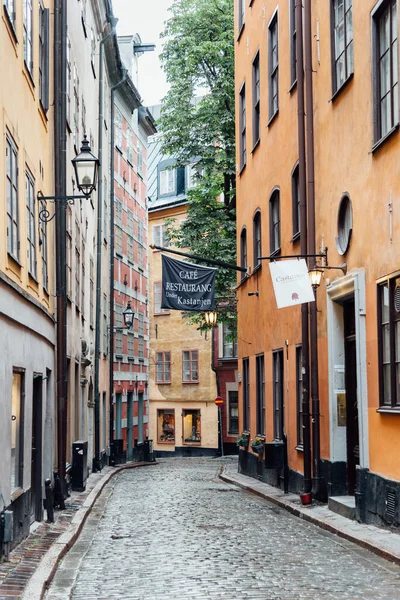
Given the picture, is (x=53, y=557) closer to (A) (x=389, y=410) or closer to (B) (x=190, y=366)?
(A) (x=389, y=410)

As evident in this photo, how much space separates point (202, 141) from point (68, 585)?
81.7 ft

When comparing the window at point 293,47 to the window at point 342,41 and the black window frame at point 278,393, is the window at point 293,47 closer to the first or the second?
the window at point 342,41

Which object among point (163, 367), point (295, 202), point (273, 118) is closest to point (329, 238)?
point (295, 202)

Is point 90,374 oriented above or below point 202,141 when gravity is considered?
below

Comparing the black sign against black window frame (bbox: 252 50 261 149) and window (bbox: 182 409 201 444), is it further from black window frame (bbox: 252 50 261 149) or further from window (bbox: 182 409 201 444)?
window (bbox: 182 409 201 444)

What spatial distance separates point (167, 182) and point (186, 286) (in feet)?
106

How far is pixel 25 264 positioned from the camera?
508 inches

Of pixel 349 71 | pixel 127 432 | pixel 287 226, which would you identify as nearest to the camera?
pixel 349 71

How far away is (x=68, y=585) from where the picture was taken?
360 inches

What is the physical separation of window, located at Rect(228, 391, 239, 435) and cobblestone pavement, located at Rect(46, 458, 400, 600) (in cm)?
3014

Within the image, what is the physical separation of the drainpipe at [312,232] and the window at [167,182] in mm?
35807

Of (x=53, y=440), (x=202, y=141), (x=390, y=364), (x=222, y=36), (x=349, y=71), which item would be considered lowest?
(x=53, y=440)

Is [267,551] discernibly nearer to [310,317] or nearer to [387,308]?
[387,308]

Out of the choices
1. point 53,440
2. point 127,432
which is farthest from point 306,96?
point 127,432
